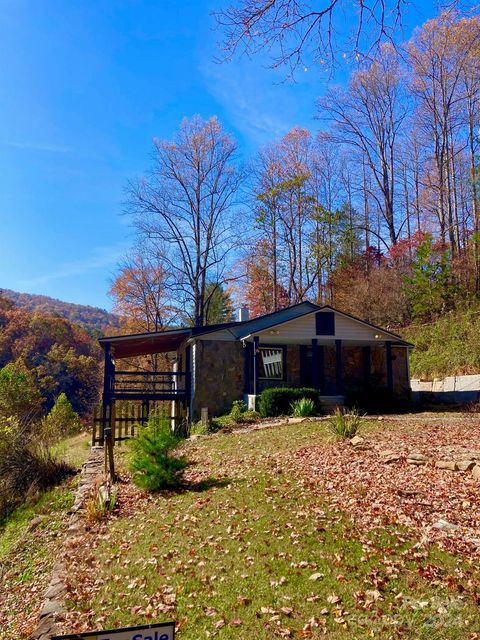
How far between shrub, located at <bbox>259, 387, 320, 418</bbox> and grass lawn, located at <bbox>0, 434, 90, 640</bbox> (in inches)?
261

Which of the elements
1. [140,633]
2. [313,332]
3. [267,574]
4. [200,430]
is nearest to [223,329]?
[313,332]

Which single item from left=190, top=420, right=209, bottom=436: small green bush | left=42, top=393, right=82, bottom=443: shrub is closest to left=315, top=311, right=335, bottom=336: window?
left=190, top=420, right=209, bottom=436: small green bush

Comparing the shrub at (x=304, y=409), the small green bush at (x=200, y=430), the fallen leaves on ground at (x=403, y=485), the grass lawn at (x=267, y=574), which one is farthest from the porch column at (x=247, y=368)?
the grass lawn at (x=267, y=574)

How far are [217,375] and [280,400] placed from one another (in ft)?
10.6

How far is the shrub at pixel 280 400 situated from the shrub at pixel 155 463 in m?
7.61

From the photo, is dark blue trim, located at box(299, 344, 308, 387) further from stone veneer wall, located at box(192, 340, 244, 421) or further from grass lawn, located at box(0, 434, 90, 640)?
grass lawn, located at box(0, 434, 90, 640)

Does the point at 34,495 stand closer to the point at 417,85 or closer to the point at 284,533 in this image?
the point at 284,533

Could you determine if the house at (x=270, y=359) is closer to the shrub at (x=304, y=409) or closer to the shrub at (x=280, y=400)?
the shrub at (x=280, y=400)

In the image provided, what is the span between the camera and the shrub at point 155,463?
7.30 meters

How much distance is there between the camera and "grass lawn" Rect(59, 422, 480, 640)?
140 inches

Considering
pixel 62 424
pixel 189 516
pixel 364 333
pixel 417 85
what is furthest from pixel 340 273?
pixel 189 516

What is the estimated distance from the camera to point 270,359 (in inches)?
738

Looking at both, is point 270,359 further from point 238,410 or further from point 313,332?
point 238,410

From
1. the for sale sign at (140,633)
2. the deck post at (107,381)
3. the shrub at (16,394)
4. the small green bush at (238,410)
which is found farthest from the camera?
the shrub at (16,394)
